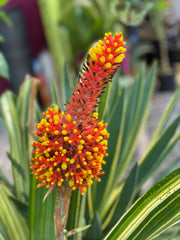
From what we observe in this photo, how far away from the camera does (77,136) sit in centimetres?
38

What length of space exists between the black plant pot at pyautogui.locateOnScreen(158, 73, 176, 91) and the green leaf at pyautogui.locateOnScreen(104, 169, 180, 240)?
2.51 m

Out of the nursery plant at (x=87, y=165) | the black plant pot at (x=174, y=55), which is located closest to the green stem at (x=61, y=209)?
the nursery plant at (x=87, y=165)

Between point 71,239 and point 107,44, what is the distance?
0.34 metres

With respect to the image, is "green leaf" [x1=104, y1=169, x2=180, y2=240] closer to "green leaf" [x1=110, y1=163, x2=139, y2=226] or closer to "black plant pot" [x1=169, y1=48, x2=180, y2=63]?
"green leaf" [x1=110, y1=163, x2=139, y2=226]

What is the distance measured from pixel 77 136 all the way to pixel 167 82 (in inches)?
104

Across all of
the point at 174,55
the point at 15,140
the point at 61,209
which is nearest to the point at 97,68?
the point at 61,209

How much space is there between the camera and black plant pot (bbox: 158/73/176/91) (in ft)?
9.44

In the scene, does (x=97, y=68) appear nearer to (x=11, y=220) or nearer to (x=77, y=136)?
(x=77, y=136)

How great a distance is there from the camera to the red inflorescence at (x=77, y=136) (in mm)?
365

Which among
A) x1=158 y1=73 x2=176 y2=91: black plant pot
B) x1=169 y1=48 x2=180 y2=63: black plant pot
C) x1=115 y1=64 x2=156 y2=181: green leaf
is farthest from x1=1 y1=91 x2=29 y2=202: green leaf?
x1=169 y1=48 x2=180 y2=63: black plant pot

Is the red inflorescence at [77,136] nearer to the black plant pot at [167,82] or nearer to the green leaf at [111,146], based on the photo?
the green leaf at [111,146]

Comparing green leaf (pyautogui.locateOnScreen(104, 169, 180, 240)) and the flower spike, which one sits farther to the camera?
→ green leaf (pyautogui.locateOnScreen(104, 169, 180, 240))

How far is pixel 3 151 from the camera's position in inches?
86.8

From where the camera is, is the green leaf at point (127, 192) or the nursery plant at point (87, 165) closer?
the nursery plant at point (87, 165)
